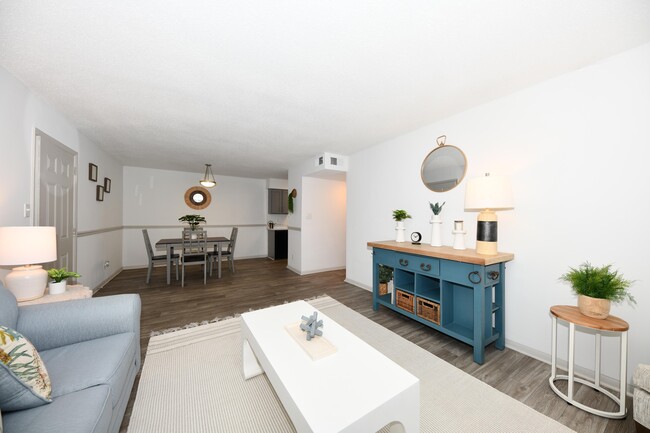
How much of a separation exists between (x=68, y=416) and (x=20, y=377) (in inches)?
10.2

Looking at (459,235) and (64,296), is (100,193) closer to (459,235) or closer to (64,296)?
(64,296)

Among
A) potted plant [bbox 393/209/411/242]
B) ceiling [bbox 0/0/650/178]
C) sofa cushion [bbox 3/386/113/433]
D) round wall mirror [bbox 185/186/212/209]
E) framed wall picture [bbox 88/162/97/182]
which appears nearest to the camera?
sofa cushion [bbox 3/386/113/433]

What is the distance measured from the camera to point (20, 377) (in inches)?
35.4

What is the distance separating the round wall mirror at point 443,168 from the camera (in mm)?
2580

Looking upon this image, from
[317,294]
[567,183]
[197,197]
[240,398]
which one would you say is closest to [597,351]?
[567,183]

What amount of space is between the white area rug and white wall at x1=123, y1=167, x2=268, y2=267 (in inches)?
174

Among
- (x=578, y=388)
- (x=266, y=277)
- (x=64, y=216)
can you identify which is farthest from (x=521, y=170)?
(x=64, y=216)

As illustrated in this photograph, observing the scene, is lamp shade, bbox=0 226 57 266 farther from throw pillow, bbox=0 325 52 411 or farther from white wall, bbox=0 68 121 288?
throw pillow, bbox=0 325 52 411

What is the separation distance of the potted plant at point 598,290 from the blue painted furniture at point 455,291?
50 centimetres

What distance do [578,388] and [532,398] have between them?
0.44 metres

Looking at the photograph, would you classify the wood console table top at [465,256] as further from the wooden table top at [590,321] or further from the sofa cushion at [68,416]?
the sofa cushion at [68,416]

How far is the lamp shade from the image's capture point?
61.6 inches

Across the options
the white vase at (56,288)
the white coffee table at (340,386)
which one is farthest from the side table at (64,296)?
the white coffee table at (340,386)

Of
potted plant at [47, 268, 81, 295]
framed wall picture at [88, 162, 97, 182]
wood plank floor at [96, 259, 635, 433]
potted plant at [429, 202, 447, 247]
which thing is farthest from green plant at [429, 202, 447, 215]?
framed wall picture at [88, 162, 97, 182]
